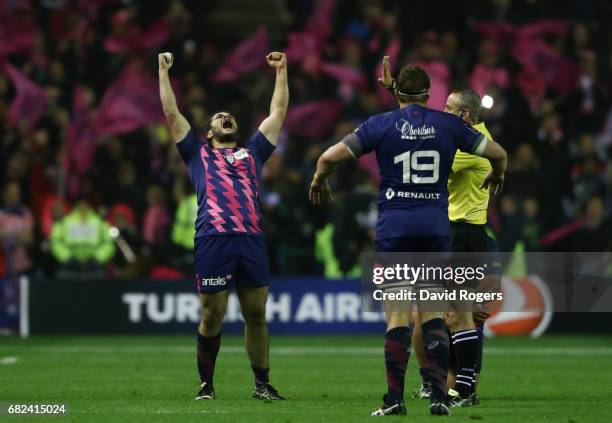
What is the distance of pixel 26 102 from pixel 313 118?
15.6ft

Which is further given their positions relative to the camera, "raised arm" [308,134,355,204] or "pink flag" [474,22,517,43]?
"pink flag" [474,22,517,43]

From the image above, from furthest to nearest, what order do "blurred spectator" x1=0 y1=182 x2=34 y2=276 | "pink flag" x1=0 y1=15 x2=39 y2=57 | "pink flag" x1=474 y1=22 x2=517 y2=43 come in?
"pink flag" x1=0 y1=15 x2=39 y2=57, "pink flag" x1=474 y1=22 x2=517 y2=43, "blurred spectator" x1=0 y1=182 x2=34 y2=276

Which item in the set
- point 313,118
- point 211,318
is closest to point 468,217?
point 211,318

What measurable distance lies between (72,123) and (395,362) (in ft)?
46.9

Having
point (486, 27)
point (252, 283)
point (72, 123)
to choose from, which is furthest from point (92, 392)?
point (486, 27)

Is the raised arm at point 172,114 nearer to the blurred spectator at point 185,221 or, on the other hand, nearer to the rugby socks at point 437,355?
the rugby socks at point 437,355

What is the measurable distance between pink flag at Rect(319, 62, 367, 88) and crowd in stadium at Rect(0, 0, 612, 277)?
0.09ft

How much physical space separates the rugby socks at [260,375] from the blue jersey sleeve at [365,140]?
2590mm

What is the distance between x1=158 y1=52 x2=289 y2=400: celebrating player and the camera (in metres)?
11.7

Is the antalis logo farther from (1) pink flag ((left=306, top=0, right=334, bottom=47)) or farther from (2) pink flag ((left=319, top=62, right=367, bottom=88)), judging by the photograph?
(1) pink flag ((left=306, top=0, right=334, bottom=47))

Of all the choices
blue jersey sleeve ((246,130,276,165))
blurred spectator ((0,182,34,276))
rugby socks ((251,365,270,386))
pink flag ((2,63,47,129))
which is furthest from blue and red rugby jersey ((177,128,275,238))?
pink flag ((2,63,47,129))

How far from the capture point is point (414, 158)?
10281 mm

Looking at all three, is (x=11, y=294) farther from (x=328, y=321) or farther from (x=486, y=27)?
(x=486, y=27)

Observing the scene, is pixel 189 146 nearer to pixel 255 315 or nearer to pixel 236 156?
pixel 236 156
